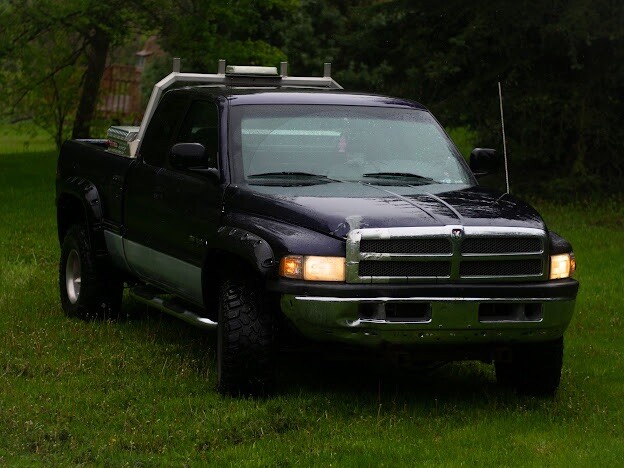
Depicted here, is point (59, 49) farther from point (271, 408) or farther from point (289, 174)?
point (271, 408)

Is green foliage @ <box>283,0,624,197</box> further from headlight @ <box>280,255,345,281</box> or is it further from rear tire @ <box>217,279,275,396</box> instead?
headlight @ <box>280,255,345,281</box>

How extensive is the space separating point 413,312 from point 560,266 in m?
1.00

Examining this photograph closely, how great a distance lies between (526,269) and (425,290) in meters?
0.66

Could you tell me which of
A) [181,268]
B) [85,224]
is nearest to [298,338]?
[181,268]

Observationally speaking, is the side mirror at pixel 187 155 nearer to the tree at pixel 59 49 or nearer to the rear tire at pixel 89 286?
the rear tire at pixel 89 286

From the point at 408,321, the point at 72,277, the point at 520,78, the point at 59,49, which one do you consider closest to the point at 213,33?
the point at 59,49

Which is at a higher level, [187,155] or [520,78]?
[187,155]

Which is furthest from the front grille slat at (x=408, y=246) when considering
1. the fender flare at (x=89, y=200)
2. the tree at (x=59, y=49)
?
the tree at (x=59, y=49)

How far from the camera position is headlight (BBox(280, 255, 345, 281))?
24.7ft

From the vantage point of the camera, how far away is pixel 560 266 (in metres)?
8.01

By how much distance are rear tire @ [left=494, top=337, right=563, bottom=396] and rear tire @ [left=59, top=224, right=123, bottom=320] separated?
3513mm

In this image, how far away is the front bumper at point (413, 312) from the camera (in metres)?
7.48

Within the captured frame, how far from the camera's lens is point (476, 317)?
761 centimetres

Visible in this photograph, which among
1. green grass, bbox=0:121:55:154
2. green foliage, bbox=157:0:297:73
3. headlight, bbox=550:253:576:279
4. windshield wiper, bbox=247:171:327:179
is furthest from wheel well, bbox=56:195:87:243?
green grass, bbox=0:121:55:154
